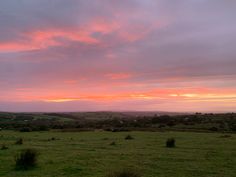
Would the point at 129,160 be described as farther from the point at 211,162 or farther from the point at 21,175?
the point at 21,175

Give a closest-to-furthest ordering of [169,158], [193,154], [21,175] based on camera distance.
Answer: [21,175], [169,158], [193,154]

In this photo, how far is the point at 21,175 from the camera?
17.7 meters

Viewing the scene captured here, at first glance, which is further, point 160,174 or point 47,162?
point 47,162

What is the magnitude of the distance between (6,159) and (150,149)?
1224 centimetres

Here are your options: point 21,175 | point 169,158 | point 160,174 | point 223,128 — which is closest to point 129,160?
A: point 169,158

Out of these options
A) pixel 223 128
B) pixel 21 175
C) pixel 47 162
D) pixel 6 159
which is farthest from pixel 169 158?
pixel 223 128

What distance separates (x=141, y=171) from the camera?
18531 mm

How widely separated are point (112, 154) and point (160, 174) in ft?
25.6

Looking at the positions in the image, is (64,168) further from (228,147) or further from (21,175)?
(228,147)

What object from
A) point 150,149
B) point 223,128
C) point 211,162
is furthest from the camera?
point 223,128

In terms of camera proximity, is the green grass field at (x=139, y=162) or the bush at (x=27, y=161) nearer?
the green grass field at (x=139, y=162)

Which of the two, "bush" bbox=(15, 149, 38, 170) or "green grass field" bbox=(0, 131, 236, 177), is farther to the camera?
"bush" bbox=(15, 149, 38, 170)

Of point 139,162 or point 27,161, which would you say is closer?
point 27,161

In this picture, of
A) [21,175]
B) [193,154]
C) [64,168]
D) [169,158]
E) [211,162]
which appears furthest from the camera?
[193,154]
